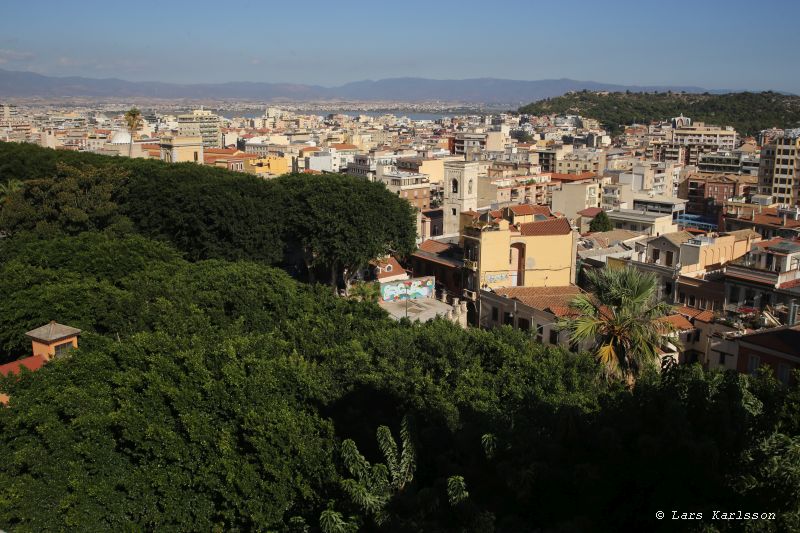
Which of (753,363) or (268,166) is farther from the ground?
(268,166)

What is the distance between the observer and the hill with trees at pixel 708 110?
151 metres

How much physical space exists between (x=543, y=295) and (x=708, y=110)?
512 feet

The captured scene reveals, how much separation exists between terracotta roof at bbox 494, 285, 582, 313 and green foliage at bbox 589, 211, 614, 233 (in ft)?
59.2

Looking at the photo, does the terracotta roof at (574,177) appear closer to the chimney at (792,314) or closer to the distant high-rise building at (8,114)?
the chimney at (792,314)

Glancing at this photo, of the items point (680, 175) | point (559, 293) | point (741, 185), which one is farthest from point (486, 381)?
point (680, 175)

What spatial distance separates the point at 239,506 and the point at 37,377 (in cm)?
629

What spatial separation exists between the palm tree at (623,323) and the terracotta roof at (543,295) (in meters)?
12.7

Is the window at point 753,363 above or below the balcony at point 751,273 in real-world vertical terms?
below

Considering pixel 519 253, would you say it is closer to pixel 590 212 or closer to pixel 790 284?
pixel 790 284

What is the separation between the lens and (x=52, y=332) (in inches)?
792

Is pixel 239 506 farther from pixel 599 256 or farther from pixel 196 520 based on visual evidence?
pixel 599 256

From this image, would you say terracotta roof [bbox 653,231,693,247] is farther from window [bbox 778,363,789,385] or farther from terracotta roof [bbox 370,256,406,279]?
window [bbox 778,363,789,385]

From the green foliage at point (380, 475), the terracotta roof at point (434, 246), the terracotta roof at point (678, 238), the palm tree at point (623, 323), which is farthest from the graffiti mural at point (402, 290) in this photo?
the green foliage at point (380, 475)

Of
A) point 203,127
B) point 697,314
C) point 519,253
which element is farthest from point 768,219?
point 203,127
